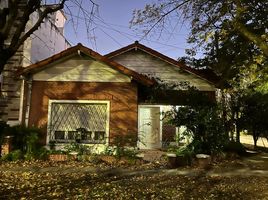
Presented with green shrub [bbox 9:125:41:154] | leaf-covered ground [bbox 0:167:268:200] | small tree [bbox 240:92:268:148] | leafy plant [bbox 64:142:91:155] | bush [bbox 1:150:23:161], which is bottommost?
leaf-covered ground [bbox 0:167:268:200]

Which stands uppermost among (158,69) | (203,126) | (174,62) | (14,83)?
(174,62)

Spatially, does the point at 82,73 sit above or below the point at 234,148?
above

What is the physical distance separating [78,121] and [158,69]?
20.6 ft

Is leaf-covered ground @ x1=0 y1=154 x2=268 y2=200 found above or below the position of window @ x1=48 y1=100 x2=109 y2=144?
below

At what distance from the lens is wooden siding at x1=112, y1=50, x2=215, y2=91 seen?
19656 mm

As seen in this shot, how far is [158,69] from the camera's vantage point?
2030cm

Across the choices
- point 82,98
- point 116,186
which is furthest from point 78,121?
point 116,186

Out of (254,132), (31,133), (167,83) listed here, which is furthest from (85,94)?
(254,132)

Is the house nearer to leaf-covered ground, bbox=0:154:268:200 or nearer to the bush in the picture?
the bush

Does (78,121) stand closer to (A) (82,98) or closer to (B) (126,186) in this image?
(A) (82,98)

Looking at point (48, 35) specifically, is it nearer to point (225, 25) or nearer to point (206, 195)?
point (225, 25)

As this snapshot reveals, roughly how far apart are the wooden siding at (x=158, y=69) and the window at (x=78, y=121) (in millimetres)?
5065

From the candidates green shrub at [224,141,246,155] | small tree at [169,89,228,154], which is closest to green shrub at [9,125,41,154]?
small tree at [169,89,228,154]

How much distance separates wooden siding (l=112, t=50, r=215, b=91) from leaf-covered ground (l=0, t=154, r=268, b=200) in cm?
740
